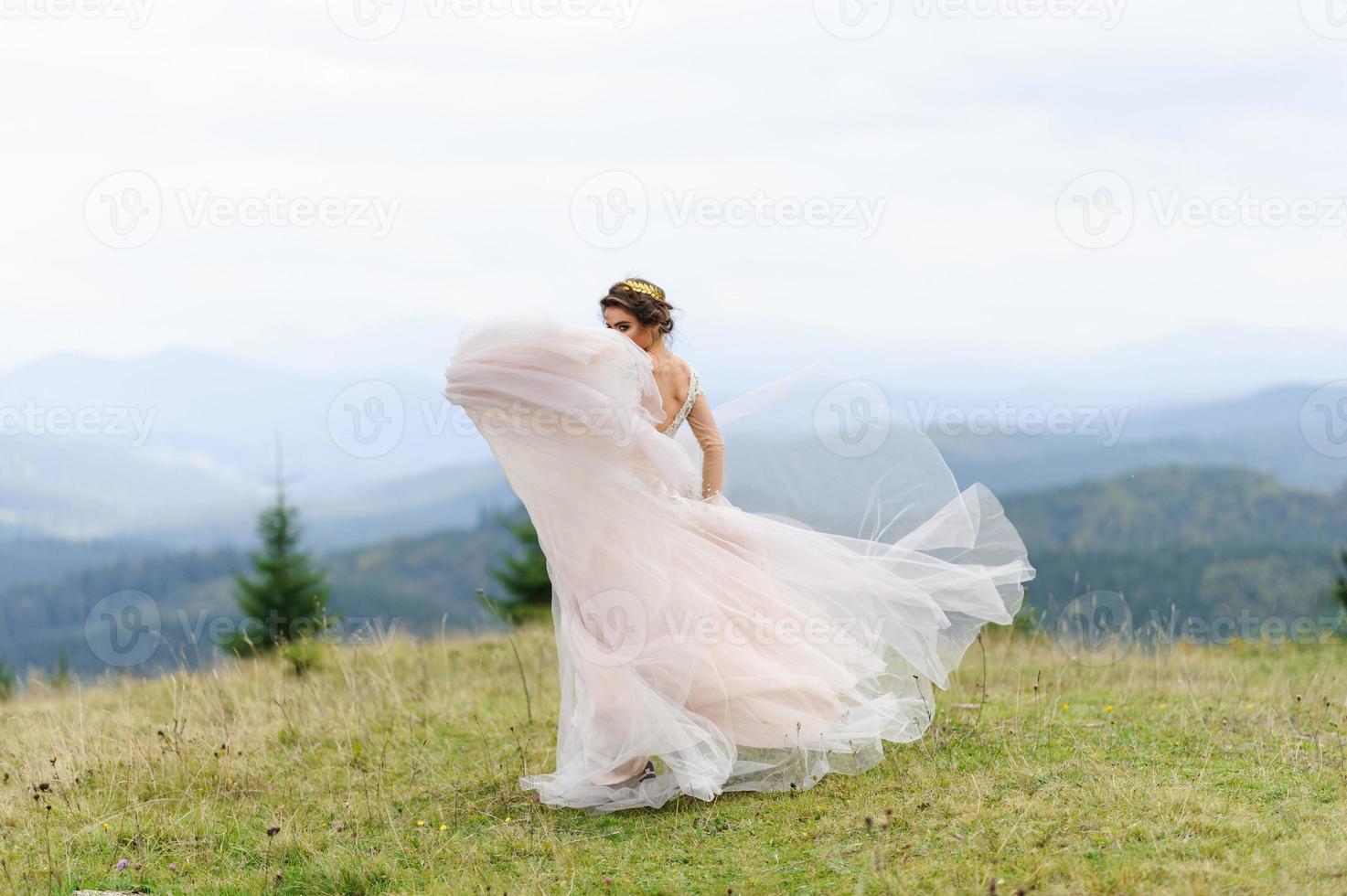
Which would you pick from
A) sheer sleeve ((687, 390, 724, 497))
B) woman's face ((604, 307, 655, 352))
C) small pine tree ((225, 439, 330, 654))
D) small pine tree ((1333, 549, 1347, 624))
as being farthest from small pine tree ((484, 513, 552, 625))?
woman's face ((604, 307, 655, 352))

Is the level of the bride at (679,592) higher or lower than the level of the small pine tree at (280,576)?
higher

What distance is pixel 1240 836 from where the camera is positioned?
230 inches

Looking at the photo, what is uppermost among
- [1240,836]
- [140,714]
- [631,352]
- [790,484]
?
[631,352]

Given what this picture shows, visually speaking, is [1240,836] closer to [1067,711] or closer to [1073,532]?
[1067,711]

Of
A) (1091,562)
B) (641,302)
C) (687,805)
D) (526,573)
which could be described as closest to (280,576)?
(526,573)

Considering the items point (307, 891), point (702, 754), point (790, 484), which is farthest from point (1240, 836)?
point (307, 891)

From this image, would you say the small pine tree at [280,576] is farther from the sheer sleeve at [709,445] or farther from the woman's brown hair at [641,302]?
Answer: the woman's brown hair at [641,302]

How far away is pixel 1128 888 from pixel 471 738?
5761 millimetres

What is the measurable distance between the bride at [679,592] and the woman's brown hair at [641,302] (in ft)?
0.04

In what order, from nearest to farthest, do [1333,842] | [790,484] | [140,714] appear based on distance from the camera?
[1333,842] → [790,484] → [140,714]

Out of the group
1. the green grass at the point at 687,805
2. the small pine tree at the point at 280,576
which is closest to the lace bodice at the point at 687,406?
the green grass at the point at 687,805

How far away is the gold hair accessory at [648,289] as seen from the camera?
7.77 m

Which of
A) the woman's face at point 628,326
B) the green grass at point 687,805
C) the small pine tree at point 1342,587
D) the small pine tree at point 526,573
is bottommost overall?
the small pine tree at point 526,573

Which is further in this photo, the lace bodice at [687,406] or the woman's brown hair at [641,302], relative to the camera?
the lace bodice at [687,406]
